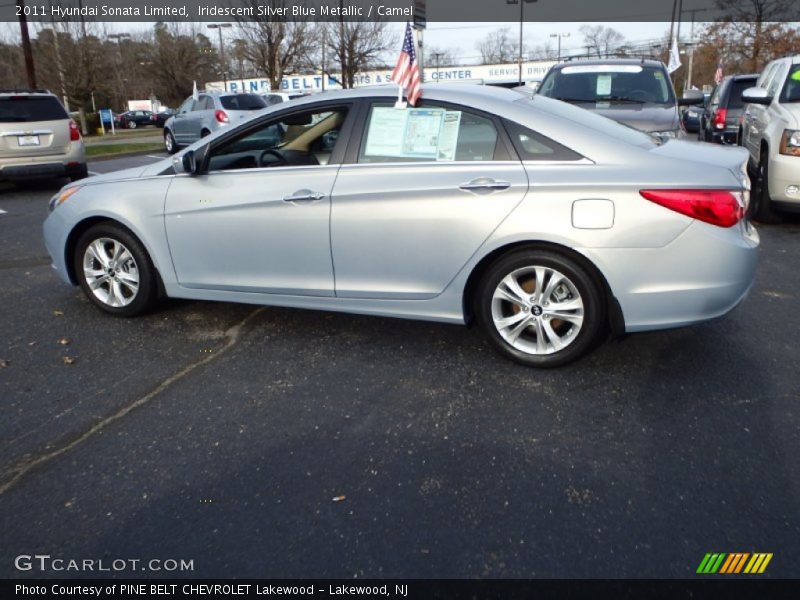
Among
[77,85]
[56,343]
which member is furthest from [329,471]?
[77,85]

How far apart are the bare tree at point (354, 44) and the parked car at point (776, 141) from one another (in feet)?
90.4

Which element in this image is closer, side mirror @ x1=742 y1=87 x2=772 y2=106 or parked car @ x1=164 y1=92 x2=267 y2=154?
side mirror @ x1=742 y1=87 x2=772 y2=106

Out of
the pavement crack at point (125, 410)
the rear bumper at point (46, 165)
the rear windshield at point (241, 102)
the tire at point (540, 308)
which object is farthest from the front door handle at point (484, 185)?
the rear windshield at point (241, 102)

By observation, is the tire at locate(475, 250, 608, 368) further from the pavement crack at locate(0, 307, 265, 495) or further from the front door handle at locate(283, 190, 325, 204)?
the pavement crack at locate(0, 307, 265, 495)

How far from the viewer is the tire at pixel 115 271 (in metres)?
4.64

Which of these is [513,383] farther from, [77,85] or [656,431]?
[77,85]

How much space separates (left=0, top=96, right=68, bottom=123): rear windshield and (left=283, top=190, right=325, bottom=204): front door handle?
29.8ft

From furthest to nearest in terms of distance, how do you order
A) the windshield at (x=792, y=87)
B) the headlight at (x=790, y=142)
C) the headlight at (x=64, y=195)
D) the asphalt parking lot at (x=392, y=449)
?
the windshield at (x=792, y=87), the headlight at (x=790, y=142), the headlight at (x=64, y=195), the asphalt parking lot at (x=392, y=449)

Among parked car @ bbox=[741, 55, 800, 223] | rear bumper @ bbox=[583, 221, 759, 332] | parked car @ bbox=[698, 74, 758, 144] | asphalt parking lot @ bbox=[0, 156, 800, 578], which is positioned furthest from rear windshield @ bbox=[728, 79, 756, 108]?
rear bumper @ bbox=[583, 221, 759, 332]

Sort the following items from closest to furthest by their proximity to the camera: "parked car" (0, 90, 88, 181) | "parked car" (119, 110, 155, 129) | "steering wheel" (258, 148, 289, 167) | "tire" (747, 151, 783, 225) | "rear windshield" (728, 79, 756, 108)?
"steering wheel" (258, 148, 289, 167) < "tire" (747, 151, 783, 225) < "parked car" (0, 90, 88, 181) < "rear windshield" (728, 79, 756, 108) < "parked car" (119, 110, 155, 129)

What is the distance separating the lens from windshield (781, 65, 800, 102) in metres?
7.61

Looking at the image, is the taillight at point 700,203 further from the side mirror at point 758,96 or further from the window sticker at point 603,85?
the window sticker at point 603,85

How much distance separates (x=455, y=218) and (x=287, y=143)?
1487 mm

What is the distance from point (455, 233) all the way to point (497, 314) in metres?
0.52
